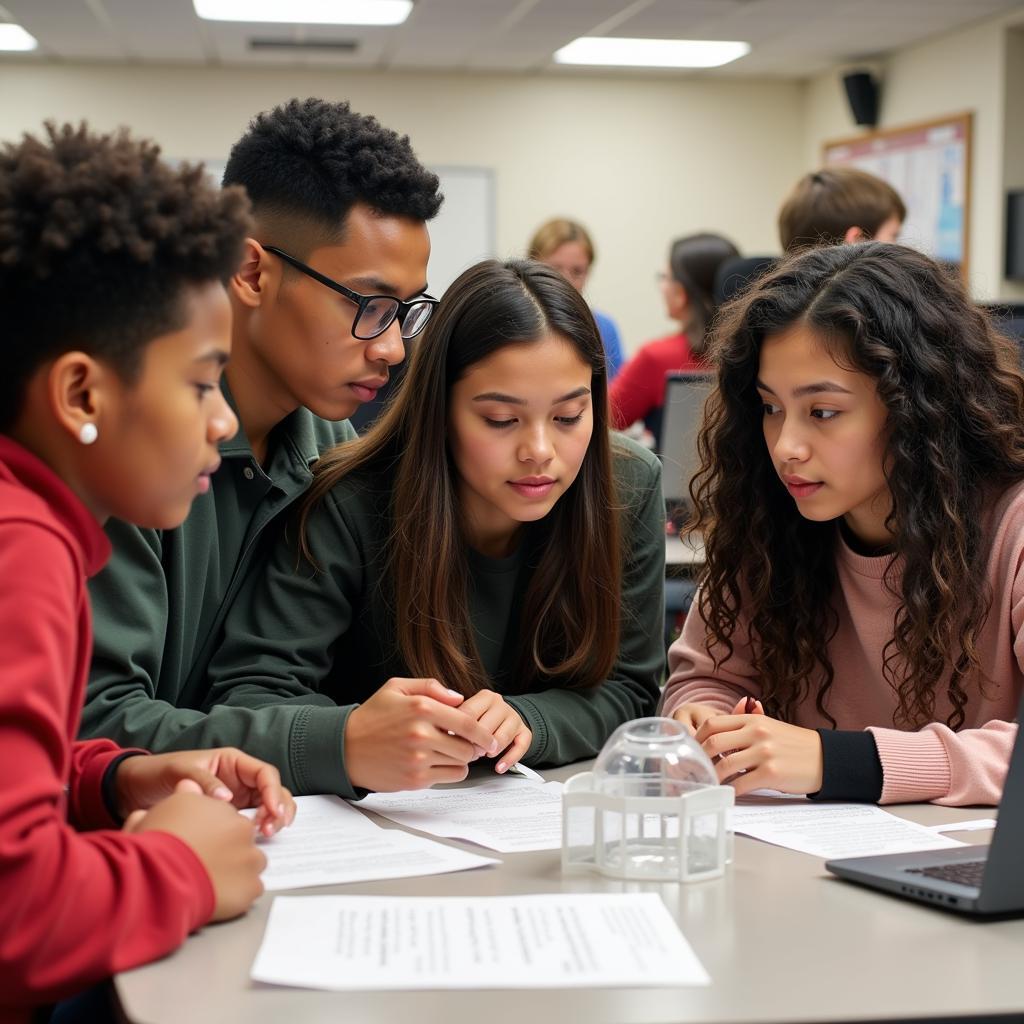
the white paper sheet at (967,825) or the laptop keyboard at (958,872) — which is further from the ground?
the laptop keyboard at (958,872)

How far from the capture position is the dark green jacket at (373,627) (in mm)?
1565

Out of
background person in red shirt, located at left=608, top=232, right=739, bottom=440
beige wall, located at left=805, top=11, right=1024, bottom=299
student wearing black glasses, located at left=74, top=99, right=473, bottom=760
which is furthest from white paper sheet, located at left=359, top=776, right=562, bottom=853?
beige wall, located at left=805, top=11, right=1024, bottom=299

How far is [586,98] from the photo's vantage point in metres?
Answer: 8.62

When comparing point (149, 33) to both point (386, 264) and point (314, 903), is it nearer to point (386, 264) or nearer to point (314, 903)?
point (386, 264)

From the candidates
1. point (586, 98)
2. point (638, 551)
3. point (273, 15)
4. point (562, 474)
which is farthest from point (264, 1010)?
point (586, 98)

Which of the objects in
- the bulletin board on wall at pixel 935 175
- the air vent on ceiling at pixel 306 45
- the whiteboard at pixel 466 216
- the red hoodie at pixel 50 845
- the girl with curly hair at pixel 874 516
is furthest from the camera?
the whiteboard at pixel 466 216

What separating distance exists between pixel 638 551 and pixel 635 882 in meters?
0.73

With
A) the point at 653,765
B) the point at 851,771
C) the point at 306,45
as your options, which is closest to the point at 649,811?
the point at 653,765

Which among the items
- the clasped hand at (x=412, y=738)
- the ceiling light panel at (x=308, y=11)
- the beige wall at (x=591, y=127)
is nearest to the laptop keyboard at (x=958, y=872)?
the clasped hand at (x=412, y=738)

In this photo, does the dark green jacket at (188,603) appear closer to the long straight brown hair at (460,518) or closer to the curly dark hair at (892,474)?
the long straight brown hair at (460,518)

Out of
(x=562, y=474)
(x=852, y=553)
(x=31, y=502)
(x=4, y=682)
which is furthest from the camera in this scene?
(x=852, y=553)

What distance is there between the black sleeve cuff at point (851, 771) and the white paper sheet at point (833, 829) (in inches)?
0.4

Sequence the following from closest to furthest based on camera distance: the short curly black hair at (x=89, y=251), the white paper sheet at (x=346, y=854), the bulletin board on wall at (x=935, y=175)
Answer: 1. the short curly black hair at (x=89, y=251)
2. the white paper sheet at (x=346, y=854)
3. the bulletin board on wall at (x=935, y=175)

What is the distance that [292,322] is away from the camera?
1687 millimetres
